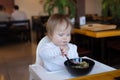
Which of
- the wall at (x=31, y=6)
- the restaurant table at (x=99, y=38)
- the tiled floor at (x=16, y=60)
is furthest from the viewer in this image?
the wall at (x=31, y=6)

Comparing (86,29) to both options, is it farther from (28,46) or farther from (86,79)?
(28,46)

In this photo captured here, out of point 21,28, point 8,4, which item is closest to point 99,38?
point 21,28

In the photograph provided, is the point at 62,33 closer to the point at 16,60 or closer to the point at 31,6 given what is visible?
the point at 16,60

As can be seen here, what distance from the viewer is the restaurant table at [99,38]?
10.2ft

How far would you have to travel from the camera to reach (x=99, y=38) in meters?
3.32

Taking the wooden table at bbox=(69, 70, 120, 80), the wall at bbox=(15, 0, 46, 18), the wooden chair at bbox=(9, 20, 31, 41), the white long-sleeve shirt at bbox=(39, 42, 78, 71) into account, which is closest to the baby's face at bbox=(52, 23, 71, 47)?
the white long-sleeve shirt at bbox=(39, 42, 78, 71)

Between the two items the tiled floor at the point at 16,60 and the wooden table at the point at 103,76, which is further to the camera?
the tiled floor at the point at 16,60

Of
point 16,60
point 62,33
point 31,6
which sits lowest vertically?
point 16,60

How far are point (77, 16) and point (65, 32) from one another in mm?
2128

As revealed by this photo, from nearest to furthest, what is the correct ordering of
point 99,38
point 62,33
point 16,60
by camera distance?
point 62,33 → point 99,38 → point 16,60

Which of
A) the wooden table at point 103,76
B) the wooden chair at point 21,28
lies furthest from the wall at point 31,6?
the wooden table at point 103,76

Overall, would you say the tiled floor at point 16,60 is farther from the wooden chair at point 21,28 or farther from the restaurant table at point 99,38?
the restaurant table at point 99,38

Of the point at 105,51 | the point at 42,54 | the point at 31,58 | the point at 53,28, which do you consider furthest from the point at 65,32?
the point at 31,58

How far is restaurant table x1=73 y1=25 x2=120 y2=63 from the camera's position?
123 inches
